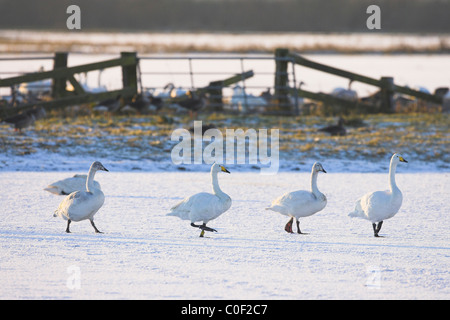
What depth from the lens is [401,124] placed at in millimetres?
17062

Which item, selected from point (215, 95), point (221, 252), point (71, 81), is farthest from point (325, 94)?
point (221, 252)

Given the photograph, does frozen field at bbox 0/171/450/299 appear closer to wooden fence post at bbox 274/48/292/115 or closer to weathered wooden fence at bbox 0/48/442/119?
weathered wooden fence at bbox 0/48/442/119

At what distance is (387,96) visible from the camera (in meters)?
19.1

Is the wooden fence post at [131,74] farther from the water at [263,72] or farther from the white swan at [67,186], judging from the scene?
the white swan at [67,186]

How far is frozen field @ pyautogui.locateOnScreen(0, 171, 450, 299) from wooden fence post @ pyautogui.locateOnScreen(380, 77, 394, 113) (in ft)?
26.7

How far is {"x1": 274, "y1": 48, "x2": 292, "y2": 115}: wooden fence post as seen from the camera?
1850 cm

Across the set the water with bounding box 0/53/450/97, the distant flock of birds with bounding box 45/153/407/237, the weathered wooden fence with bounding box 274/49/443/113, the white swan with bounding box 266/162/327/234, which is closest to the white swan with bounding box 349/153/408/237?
the distant flock of birds with bounding box 45/153/407/237


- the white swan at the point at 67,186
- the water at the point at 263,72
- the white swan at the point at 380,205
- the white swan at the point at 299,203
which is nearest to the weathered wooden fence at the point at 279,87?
the water at the point at 263,72

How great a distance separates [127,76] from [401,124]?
691 centimetres

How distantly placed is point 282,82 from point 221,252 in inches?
470

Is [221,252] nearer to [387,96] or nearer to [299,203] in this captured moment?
[299,203]

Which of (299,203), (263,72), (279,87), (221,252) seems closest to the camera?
(221,252)
